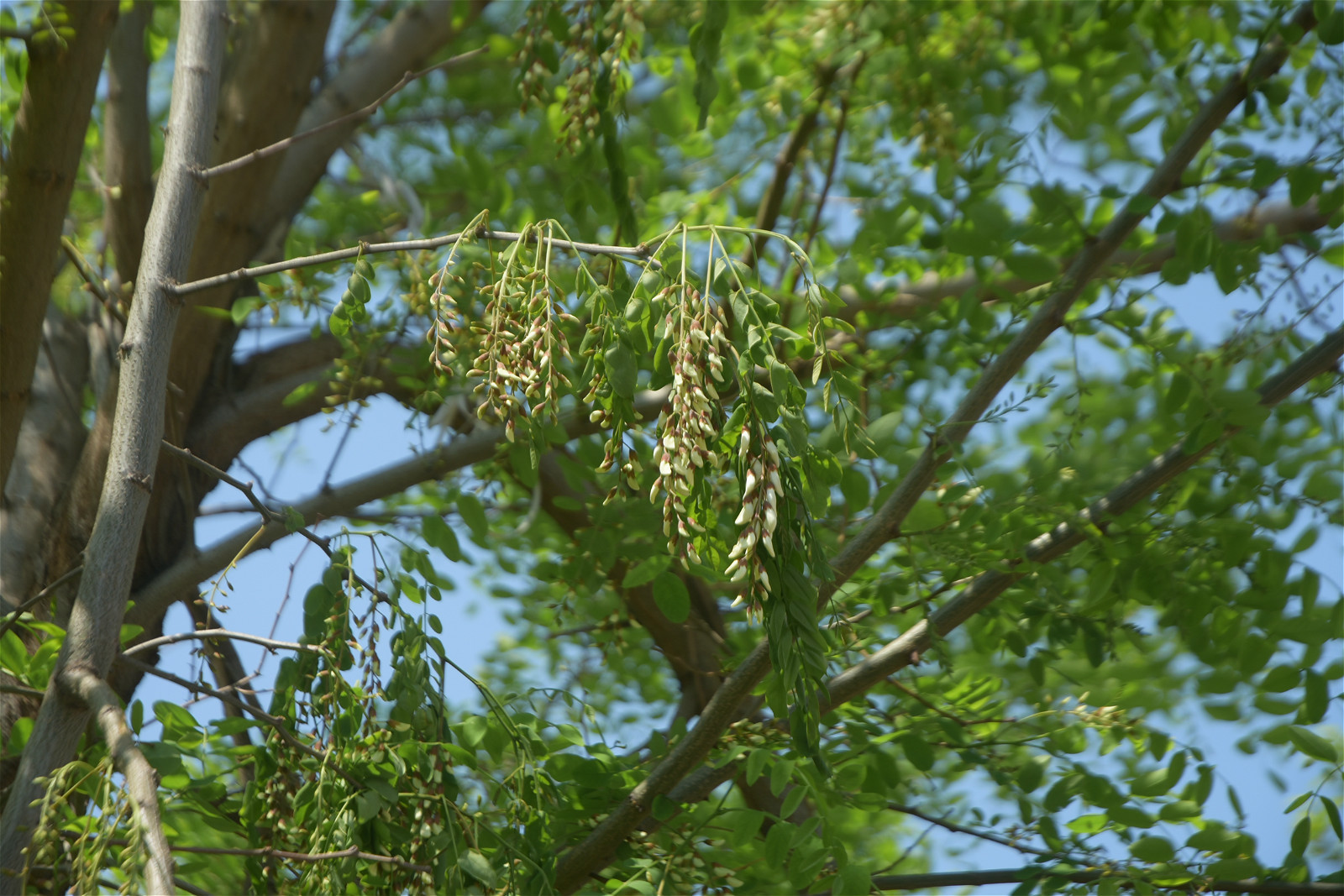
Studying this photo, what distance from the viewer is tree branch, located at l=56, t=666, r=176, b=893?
1.37 meters

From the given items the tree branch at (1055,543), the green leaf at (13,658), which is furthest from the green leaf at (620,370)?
the green leaf at (13,658)

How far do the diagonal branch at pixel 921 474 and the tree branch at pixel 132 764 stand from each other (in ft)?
3.39

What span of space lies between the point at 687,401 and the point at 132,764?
89 centimetres

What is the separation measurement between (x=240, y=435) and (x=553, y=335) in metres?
2.43

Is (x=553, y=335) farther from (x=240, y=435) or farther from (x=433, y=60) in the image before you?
(x=433, y=60)

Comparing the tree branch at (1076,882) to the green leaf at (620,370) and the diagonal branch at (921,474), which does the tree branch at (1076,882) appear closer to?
the diagonal branch at (921,474)

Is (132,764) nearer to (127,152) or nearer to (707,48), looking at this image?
(707,48)

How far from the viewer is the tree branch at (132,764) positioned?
1371 mm

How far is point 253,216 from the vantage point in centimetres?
350

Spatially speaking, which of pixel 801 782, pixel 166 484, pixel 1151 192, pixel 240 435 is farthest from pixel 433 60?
pixel 801 782

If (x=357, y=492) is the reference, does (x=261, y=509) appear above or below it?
below

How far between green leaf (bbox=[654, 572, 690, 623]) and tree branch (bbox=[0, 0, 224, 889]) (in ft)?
4.01

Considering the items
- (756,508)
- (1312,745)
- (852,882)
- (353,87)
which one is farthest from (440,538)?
(353,87)

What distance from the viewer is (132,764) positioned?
1.47 meters
